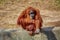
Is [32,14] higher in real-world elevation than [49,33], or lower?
higher

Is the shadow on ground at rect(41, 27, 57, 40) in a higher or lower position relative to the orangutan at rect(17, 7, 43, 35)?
lower

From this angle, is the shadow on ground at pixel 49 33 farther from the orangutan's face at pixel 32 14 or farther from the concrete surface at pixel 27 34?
the orangutan's face at pixel 32 14

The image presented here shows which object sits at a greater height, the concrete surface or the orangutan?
the orangutan

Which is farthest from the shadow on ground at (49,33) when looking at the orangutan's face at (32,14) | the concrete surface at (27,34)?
the orangutan's face at (32,14)

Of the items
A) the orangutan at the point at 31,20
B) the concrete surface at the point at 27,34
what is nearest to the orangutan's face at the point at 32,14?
the orangutan at the point at 31,20

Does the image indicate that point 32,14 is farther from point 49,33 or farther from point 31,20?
point 49,33

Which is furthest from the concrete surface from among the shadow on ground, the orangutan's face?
the orangutan's face

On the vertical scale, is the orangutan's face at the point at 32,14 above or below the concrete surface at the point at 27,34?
above

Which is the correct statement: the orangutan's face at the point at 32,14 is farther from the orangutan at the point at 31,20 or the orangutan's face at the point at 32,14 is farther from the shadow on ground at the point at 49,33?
the shadow on ground at the point at 49,33

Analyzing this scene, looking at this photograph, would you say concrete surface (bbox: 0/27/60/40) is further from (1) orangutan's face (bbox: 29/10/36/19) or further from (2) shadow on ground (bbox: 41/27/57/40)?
(1) orangutan's face (bbox: 29/10/36/19)

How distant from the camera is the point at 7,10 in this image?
268cm

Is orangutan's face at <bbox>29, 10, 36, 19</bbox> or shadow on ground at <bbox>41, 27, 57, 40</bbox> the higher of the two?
orangutan's face at <bbox>29, 10, 36, 19</bbox>

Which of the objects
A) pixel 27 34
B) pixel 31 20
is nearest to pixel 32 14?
pixel 31 20

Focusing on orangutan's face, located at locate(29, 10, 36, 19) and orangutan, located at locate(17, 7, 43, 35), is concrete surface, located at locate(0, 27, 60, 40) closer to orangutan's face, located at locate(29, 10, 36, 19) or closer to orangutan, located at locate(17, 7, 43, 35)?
orangutan, located at locate(17, 7, 43, 35)
